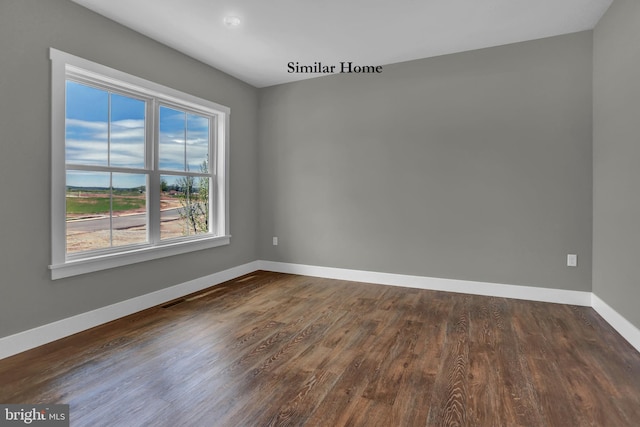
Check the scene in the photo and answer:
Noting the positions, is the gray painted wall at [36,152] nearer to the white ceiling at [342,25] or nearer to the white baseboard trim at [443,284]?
the white ceiling at [342,25]

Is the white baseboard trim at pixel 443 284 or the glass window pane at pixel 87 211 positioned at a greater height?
the glass window pane at pixel 87 211

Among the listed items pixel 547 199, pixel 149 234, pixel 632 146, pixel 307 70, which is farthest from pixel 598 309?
pixel 149 234

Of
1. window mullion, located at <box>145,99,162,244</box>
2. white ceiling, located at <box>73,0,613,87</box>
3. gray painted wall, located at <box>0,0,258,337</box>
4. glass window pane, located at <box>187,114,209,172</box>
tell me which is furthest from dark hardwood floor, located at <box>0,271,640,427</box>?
white ceiling, located at <box>73,0,613,87</box>

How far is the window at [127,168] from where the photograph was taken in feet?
8.77

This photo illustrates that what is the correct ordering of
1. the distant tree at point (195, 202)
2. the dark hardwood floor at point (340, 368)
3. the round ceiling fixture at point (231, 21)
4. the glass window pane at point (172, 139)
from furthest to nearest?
the distant tree at point (195, 202), the glass window pane at point (172, 139), the round ceiling fixture at point (231, 21), the dark hardwood floor at point (340, 368)

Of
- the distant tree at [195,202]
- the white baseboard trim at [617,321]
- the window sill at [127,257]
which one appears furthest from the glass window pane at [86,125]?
the white baseboard trim at [617,321]

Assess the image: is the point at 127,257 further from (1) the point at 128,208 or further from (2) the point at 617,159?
(2) the point at 617,159

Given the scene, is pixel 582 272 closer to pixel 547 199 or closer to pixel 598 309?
pixel 598 309

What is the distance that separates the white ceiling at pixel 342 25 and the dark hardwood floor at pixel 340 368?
9.03 ft

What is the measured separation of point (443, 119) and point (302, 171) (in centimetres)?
198

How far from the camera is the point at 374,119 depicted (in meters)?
4.22

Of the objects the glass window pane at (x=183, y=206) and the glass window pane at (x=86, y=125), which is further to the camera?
the glass window pane at (x=183, y=206)

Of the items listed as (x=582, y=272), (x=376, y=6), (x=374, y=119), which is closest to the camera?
(x=376, y=6)

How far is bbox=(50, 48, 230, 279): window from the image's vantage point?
2672mm
